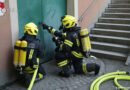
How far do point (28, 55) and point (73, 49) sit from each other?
1.27 m

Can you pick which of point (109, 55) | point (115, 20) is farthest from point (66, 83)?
point (115, 20)

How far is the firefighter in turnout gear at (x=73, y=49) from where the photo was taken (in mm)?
4387

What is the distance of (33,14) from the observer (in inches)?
191

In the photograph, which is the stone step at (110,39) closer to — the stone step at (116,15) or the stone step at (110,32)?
the stone step at (110,32)

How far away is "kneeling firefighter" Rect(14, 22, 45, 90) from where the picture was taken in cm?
376

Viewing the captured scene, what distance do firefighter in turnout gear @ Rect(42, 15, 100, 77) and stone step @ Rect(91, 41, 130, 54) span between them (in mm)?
1923

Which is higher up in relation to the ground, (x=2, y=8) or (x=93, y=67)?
(x=2, y=8)

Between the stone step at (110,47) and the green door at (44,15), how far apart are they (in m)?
1.76

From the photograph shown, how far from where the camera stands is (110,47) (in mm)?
6234

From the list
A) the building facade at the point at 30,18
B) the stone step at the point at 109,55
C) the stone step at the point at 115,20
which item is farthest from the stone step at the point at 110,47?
the stone step at the point at 115,20

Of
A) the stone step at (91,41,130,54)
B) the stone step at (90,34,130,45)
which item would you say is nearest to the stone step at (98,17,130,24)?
the stone step at (90,34,130,45)

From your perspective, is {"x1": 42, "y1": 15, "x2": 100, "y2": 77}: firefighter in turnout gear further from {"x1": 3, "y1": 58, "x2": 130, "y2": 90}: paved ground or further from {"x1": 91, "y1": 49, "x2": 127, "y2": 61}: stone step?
{"x1": 91, "y1": 49, "x2": 127, "y2": 61}: stone step

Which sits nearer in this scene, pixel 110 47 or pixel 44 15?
pixel 44 15

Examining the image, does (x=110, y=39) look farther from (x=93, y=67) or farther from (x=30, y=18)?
(x=30, y=18)
